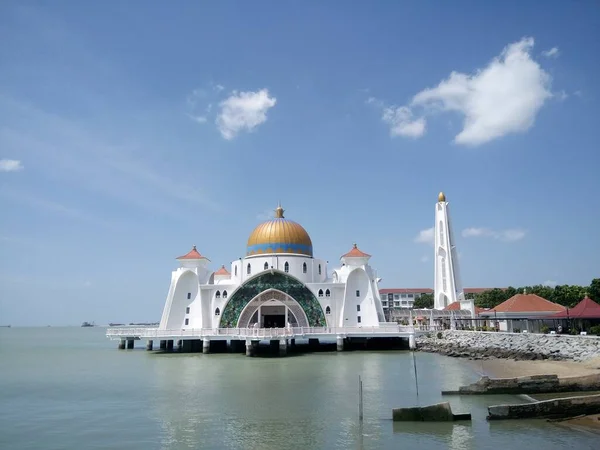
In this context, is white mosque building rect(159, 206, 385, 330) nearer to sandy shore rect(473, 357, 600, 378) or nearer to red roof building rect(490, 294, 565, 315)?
red roof building rect(490, 294, 565, 315)

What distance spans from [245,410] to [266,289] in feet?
78.0

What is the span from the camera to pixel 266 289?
39.9 m

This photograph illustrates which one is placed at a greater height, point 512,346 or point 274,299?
point 274,299

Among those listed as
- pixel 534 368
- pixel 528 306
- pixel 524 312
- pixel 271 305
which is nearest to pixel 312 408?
pixel 534 368

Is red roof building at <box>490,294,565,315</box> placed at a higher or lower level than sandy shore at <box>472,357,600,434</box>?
higher

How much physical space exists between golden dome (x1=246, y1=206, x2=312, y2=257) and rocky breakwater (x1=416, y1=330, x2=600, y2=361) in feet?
43.3

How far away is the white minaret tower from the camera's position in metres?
56.8

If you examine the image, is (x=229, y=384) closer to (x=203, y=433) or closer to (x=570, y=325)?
(x=203, y=433)

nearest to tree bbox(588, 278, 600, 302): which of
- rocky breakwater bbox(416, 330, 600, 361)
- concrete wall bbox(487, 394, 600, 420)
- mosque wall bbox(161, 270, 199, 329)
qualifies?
rocky breakwater bbox(416, 330, 600, 361)

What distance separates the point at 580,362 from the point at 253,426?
19067mm

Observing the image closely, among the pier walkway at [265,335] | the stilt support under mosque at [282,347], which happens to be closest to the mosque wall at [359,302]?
the pier walkway at [265,335]

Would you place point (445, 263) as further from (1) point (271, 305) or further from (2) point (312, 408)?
(2) point (312, 408)

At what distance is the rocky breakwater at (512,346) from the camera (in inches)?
1038

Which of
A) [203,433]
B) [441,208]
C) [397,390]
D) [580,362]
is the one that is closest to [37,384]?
[203,433]
